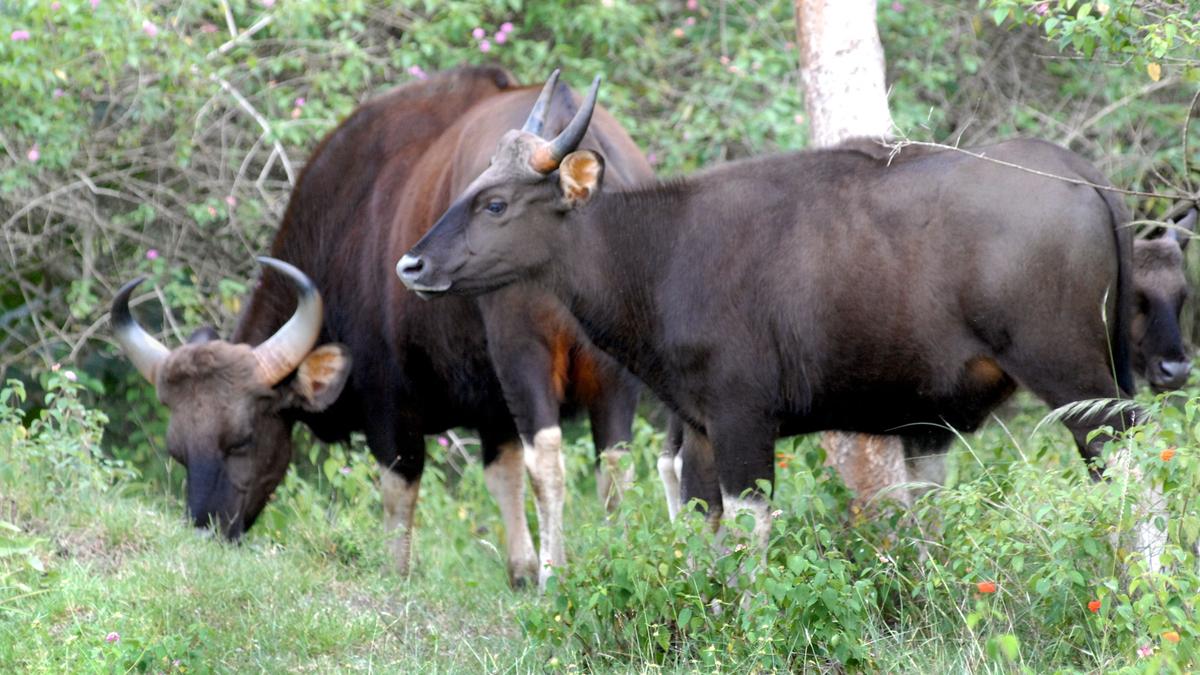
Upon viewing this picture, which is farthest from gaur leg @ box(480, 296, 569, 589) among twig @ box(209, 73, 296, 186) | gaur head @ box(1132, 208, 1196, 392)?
twig @ box(209, 73, 296, 186)

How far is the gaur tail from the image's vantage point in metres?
5.49

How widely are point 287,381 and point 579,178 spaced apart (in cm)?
269

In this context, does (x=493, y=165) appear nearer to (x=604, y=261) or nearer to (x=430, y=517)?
(x=604, y=261)

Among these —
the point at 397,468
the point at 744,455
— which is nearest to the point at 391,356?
the point at 397,468

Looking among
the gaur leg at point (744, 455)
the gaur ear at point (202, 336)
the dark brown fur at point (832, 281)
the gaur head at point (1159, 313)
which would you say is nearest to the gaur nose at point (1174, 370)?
the gaur head at point (1159, 313)

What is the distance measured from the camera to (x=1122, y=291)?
550 centimetres

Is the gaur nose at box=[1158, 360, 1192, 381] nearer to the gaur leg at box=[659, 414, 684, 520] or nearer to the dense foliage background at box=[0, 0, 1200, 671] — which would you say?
the dense foliage background at box=[0, 0, 1200, 671]

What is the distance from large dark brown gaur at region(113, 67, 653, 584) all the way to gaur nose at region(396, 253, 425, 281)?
2.55 feet

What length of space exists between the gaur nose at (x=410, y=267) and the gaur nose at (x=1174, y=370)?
319 cm

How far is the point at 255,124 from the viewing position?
10.9m

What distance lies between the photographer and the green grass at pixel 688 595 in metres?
4.79

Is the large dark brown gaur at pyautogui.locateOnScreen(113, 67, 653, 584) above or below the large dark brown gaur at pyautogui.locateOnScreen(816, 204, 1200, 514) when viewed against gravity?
below

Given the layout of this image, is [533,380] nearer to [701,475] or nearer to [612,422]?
[612,422]

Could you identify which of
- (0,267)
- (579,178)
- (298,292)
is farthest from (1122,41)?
(0,267)
